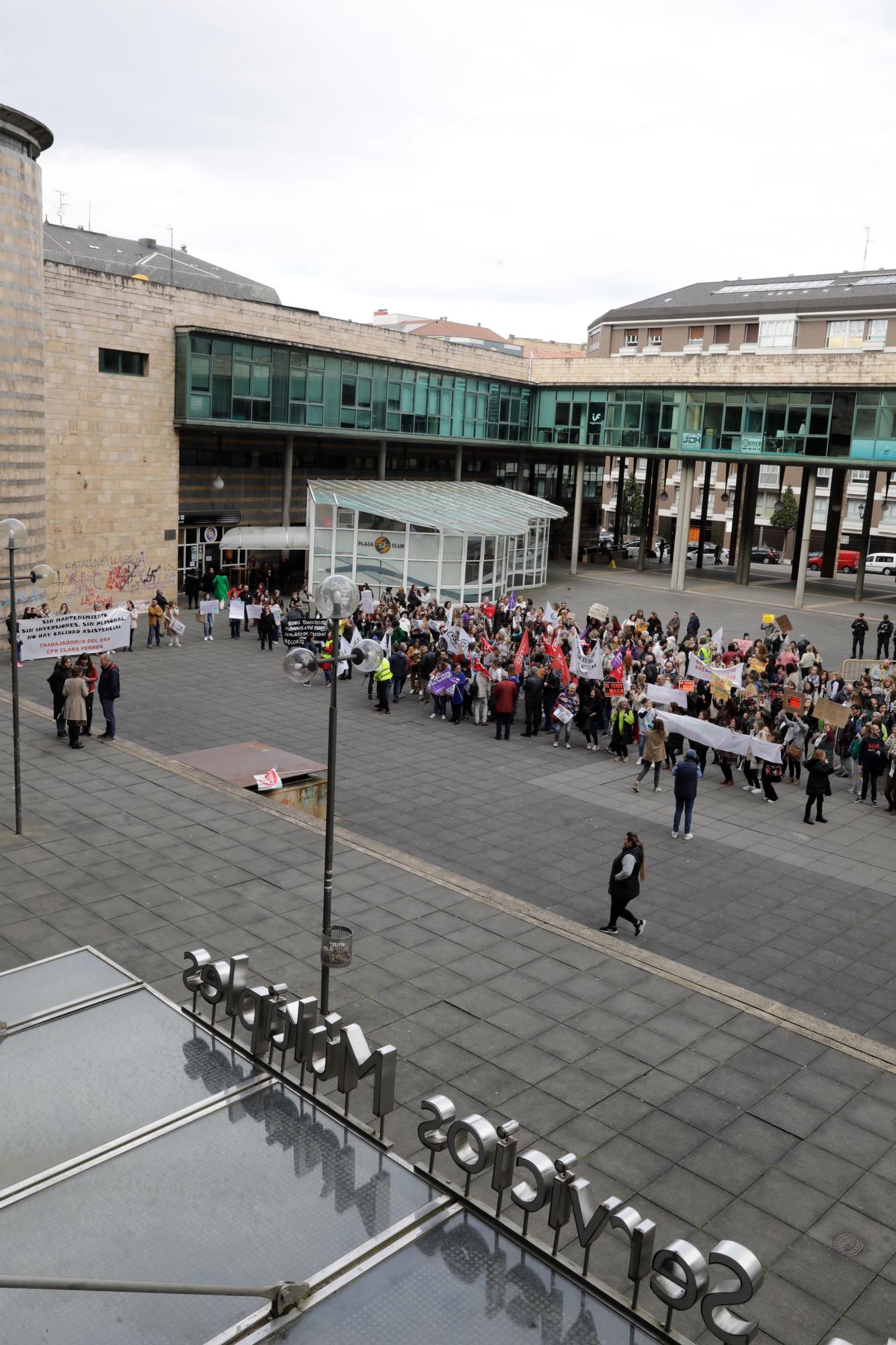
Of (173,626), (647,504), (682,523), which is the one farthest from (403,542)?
(647,504)

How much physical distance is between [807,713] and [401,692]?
1010 cm

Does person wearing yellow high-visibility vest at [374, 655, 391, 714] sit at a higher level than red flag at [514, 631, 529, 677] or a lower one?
lower

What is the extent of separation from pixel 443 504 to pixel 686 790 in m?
27.7

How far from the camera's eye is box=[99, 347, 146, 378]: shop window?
116 feet

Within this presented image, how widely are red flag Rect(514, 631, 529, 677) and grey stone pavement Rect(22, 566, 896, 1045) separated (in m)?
1.71

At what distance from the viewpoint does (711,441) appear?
4794 cm

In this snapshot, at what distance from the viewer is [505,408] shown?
177 ft

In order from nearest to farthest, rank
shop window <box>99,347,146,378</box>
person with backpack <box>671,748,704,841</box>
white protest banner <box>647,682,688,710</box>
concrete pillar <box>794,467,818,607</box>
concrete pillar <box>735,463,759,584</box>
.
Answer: person with backpack <box>671,748,704,841</box> < white protest banner <box>647,682,688,710</box> < shop window <box>99,347,146,378</box> < concrete pillar <box>794,467,818,607</box> < concrete pillar <box>735,463,759,584</box>

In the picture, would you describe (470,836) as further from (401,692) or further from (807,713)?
(401,692)

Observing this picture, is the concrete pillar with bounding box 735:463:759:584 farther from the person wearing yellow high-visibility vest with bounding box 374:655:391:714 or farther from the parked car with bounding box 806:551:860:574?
the person wearing yellow high-visibility vest with bounding box 374:655:391:714

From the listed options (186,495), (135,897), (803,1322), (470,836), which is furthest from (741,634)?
(803,1322)

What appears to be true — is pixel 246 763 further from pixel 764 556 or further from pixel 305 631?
pixel 764 556

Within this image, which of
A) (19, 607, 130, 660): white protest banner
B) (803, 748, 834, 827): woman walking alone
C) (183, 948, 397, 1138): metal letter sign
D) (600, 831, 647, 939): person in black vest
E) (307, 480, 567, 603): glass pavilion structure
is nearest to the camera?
(183, 948, 397, 1138): metal letter sign

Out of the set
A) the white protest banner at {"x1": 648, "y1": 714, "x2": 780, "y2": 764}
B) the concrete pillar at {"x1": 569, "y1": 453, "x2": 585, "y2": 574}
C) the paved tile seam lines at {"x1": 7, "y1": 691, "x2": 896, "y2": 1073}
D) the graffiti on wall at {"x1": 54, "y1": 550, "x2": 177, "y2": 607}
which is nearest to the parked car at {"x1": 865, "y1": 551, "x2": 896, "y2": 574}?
the concrete pillar at {"x1": 569, "y1": 453, "x2": 585, "y2": 574}
